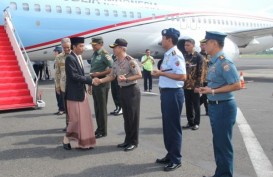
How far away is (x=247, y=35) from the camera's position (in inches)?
799

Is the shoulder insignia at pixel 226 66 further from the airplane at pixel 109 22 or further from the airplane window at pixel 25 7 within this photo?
A: the airplane window at pixel 25 7

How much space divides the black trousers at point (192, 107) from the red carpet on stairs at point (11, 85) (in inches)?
182

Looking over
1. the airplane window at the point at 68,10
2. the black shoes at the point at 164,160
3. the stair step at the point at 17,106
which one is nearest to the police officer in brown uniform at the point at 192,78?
the black shoes at the point at 164,160

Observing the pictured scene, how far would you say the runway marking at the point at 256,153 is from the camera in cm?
447

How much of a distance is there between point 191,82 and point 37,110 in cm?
463

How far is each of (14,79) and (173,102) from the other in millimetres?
6865

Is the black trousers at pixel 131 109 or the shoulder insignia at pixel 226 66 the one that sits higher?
the shoulder insignia at pixel 226 66

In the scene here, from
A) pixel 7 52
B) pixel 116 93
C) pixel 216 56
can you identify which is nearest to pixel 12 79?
pixel 7 52

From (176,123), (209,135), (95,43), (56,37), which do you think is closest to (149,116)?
(209,135)

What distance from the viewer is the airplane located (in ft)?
43.1

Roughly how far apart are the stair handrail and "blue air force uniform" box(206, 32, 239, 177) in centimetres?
656

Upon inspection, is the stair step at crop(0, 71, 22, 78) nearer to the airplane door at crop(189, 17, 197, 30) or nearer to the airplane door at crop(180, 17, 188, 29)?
the airplane door at crop(180, 17, 188, 29)

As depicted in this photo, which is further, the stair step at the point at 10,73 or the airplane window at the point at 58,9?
the airplane window at the point at 58,9

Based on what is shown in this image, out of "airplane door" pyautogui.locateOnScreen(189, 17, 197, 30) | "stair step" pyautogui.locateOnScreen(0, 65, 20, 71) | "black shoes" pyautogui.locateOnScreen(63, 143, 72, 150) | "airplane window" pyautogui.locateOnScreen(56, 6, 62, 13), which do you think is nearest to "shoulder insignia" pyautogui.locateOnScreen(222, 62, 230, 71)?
"black shoes" pyautogui.locateOnScreen(63, 143, 72, 150)
